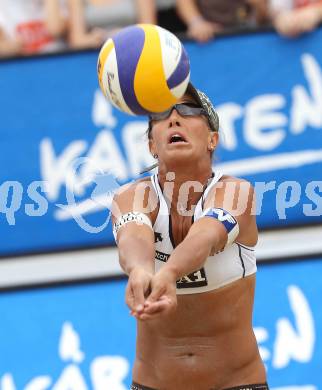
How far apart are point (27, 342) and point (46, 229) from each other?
3.19 ft

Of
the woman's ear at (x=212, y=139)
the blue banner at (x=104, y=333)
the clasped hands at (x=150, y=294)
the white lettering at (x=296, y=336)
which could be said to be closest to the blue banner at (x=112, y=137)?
the blue banner at (x=104, y=333)

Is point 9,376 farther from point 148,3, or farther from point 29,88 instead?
point 148,3

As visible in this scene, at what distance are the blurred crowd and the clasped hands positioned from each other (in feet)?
12.9

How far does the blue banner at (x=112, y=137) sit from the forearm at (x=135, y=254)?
309cm

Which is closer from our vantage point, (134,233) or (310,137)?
(134,233)

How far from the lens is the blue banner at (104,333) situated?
248 inches

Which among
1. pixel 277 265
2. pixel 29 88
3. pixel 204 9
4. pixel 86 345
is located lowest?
pixel 86 345

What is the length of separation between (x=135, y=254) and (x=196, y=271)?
1.78ft

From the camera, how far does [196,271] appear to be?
14.1ft

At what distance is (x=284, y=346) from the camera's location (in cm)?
635

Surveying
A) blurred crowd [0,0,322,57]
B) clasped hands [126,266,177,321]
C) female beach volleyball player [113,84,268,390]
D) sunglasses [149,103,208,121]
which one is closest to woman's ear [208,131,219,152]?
female beach volleyball player [113,84,268,390]

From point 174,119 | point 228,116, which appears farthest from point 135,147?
point 174,119

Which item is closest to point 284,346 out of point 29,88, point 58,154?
point 58,154

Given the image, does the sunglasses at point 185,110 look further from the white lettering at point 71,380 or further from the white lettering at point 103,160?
the white lettering at point 103,160
